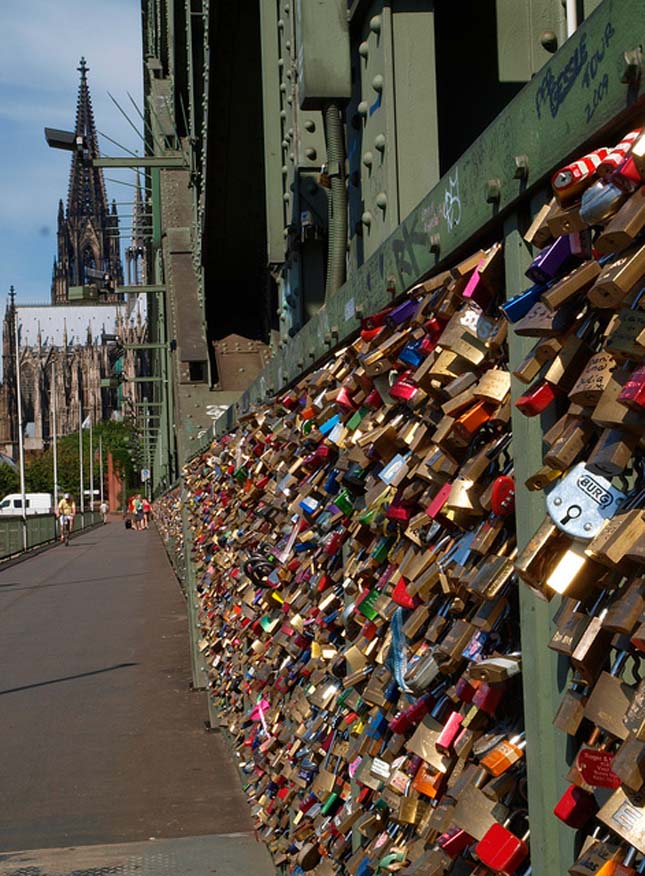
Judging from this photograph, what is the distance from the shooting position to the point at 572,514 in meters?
1.37

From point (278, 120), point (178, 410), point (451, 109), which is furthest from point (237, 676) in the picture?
point (178, 410)

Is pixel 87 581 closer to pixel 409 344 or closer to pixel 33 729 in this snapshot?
pixel 33 729

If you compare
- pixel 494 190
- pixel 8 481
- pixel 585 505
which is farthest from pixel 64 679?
pixel 8 481

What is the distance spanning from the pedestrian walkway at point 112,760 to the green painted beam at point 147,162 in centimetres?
500

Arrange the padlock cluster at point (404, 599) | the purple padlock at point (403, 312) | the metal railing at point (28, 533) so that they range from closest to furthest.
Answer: the padlock cluster at point (404, 599)
the purple padlock at point (403, 312)
the metal railing at point (28, 533)

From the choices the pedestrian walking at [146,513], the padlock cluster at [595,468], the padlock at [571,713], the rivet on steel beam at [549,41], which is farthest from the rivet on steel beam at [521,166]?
the pedestrian walking at [146,513]

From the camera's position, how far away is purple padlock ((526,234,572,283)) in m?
1.52

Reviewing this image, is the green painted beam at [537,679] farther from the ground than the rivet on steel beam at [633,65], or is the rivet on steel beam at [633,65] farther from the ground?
the rivet on steel beam at [633,65]

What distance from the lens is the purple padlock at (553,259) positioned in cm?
152

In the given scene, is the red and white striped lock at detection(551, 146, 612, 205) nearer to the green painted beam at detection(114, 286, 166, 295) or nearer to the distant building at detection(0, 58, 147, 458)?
the green painted beam at detection(114, 286, 166, 295)

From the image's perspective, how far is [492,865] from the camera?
5.67ft

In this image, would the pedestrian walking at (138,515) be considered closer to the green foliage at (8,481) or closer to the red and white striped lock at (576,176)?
the red and white striped lock at (576,176)

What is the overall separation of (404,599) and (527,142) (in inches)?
34.0

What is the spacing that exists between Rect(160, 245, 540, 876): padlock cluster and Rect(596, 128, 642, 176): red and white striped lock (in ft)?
1.56
